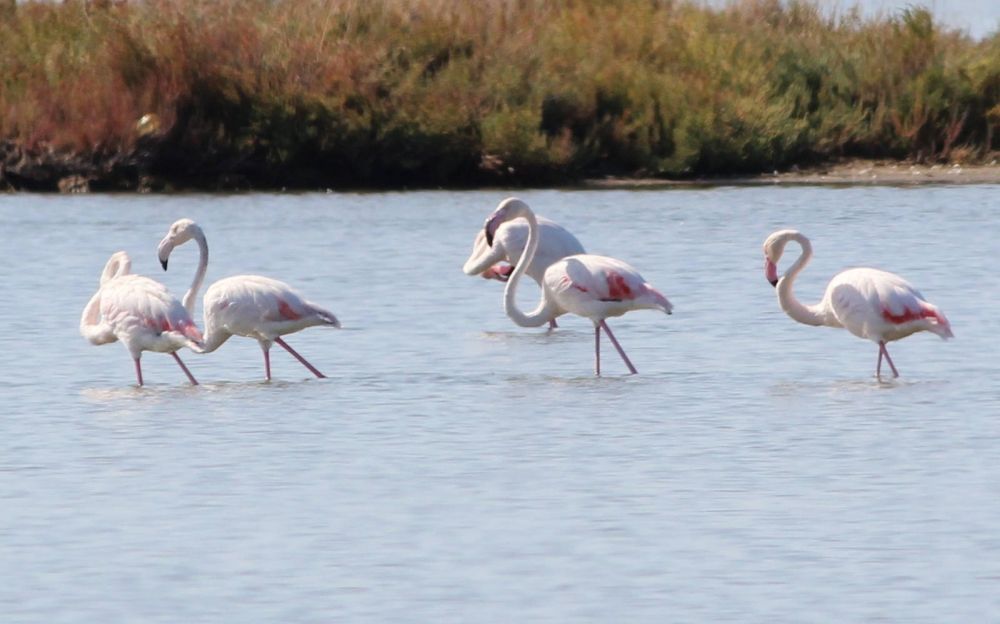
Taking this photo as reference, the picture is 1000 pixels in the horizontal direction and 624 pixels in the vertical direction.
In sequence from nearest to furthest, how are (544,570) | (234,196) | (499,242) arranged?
1. (544,570)
2. (499,242)
3. (234,196)

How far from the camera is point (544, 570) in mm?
6102

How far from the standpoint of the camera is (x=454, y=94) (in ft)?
70.8

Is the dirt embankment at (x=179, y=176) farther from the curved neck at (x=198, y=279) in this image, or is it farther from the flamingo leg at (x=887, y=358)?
the flamingo leg at (x=887, y=358)

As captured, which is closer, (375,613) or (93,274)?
(375,613)

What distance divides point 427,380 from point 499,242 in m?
2.69

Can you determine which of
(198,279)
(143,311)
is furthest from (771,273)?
(143,311)

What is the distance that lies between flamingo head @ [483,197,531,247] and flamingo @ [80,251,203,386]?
219 centimetres

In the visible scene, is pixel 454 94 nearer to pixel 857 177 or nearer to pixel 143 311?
pixel 857 177

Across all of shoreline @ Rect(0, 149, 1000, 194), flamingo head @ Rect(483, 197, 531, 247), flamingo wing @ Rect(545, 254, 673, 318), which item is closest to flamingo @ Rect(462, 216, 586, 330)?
flamingo head @ Rect(483, 197, 531, 247)

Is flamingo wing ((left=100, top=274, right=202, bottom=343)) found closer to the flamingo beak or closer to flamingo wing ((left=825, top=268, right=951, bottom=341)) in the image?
the flamingo beak

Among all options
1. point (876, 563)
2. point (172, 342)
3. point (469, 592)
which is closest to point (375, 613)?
point (469, 592)

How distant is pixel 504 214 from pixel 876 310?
2.76 m

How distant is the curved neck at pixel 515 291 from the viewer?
1095 centimetres

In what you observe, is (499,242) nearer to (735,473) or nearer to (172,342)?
(172,342)
